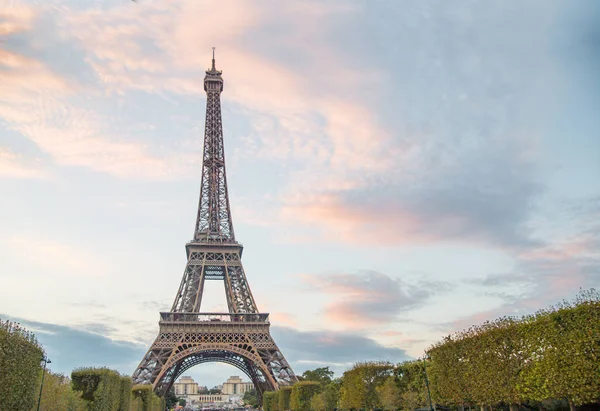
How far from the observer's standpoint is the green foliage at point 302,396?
56062 millimetres

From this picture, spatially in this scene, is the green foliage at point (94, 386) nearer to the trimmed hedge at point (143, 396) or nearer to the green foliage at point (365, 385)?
the trimmed hedge at point (143, 396)

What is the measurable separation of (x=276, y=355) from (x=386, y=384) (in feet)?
74.3

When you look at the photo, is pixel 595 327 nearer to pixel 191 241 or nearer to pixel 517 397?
pixel 517 397

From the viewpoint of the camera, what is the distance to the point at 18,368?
26.4 metres

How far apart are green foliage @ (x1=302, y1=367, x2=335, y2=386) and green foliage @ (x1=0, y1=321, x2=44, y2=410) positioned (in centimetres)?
7114

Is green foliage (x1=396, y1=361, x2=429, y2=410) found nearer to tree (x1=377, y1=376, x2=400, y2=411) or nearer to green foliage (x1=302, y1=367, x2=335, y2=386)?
tree (x1=377, y1=376, x2=400, y2=411)

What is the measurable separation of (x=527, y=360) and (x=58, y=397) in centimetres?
3036

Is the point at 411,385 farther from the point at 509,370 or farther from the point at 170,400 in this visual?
the point at 170,400

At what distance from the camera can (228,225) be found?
7494 centimetres

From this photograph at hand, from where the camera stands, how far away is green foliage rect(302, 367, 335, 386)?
96625mm

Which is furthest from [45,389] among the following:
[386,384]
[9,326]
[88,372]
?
[386,384]

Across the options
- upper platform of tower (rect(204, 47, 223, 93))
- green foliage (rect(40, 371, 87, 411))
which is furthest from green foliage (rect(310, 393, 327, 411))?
upper platform of tower (rect(204, 47, 223, 93))

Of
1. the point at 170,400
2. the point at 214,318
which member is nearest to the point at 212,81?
the point at 214,318

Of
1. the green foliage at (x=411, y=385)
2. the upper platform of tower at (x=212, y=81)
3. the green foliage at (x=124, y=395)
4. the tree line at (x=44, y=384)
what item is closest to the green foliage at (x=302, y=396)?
the green foliage at (x=411, y=385)
